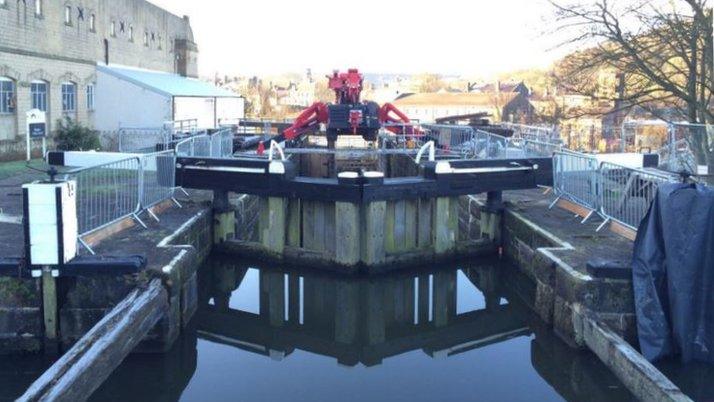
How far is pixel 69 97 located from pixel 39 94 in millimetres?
2938

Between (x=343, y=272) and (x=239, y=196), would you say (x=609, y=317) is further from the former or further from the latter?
(x=239, y=196)

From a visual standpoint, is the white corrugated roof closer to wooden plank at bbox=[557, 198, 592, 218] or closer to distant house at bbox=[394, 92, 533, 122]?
wooden plank at bbox=[557, 198, 592, 218]

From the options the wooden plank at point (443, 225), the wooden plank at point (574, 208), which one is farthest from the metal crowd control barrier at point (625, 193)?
the wooden plank at point (443, 225)

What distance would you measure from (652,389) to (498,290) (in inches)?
235

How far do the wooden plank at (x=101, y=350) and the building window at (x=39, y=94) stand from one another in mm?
20801

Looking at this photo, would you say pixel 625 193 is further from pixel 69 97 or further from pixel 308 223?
pixel 69 97

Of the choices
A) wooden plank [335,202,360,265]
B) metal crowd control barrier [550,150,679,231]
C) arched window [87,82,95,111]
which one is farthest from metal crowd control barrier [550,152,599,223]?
arched window [87,82,95,111]

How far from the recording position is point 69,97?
29609 millimetres

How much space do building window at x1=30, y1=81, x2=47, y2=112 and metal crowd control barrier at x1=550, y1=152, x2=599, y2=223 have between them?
65.9 ft

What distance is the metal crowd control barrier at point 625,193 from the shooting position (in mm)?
9352

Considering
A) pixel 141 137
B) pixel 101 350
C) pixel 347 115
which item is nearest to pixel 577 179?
pixel 101 350

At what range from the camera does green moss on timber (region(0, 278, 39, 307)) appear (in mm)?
7695

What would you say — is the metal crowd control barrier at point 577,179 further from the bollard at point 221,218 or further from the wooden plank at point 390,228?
the bollard at point 221,218

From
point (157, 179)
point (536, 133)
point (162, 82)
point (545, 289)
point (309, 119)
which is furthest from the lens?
point (162, 82)
